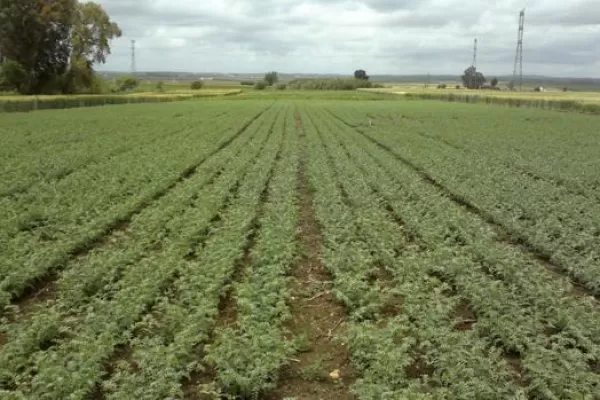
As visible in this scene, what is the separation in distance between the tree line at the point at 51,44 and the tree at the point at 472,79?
110 metres

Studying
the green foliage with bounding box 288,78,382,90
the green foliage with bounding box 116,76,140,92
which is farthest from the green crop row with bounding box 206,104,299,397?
the green foliage with bounding box 288,78,382,90

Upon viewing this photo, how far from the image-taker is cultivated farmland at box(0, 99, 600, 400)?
5.41 meters

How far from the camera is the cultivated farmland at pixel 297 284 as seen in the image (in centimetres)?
541

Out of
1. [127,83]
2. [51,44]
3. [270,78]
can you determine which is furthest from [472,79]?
[51,44]

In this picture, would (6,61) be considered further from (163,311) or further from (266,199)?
(163,311)

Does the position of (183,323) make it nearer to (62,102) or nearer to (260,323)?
(260,323)

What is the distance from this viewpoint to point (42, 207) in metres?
12.0

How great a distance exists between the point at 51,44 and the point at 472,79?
123 metres

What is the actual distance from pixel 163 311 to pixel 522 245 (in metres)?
6.69

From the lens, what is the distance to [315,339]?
6570 millimetres

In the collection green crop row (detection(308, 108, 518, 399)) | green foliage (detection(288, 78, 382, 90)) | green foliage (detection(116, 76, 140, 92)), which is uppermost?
green foliage (detection(288, 78, 382, 90))

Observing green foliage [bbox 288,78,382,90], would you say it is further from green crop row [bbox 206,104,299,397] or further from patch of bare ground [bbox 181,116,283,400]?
green crop row [bbox 206,104,299,397]

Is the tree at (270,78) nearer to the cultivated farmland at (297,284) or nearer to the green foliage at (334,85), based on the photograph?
the green foliage at (334,85)

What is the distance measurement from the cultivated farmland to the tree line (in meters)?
62.5
